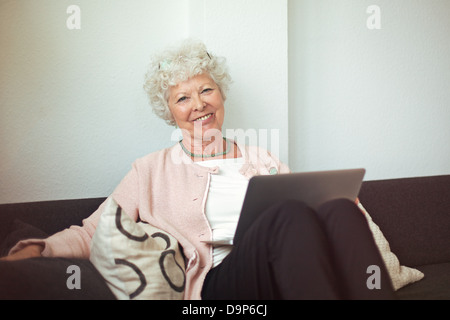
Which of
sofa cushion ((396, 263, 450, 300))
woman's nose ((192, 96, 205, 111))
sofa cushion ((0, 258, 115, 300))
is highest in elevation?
woman's nose ((192, 96, 205, 111))

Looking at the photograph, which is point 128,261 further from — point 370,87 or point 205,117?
point 370,87

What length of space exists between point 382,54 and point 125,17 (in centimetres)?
151

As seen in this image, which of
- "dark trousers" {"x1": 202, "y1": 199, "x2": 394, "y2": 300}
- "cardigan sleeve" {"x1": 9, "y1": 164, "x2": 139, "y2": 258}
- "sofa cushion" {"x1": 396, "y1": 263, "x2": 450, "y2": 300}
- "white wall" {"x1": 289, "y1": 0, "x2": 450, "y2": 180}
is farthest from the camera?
"white wall" {"x1": 289, "y1": 0, "x2": 450, "y2": 180}

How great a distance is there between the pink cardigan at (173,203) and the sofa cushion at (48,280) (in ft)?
0.51

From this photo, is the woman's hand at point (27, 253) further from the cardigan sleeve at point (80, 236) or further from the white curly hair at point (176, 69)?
the white curly hair at point (176, 69)

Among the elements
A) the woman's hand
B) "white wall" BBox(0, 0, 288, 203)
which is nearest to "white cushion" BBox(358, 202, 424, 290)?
"white wall" BBox(0, 0, 288, 203)

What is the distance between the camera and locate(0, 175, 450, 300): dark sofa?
41.3 inches

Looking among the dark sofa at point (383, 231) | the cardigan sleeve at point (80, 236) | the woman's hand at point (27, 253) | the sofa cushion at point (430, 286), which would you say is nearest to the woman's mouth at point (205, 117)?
the cardigan sleeve at point (80, 236)

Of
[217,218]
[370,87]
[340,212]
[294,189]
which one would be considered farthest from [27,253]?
[370,87]

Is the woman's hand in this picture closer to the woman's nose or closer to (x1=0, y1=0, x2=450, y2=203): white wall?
(x1=0, y1=0, x2=450, y2=203): white wall

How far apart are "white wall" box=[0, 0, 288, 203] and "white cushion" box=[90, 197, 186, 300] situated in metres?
0.69
